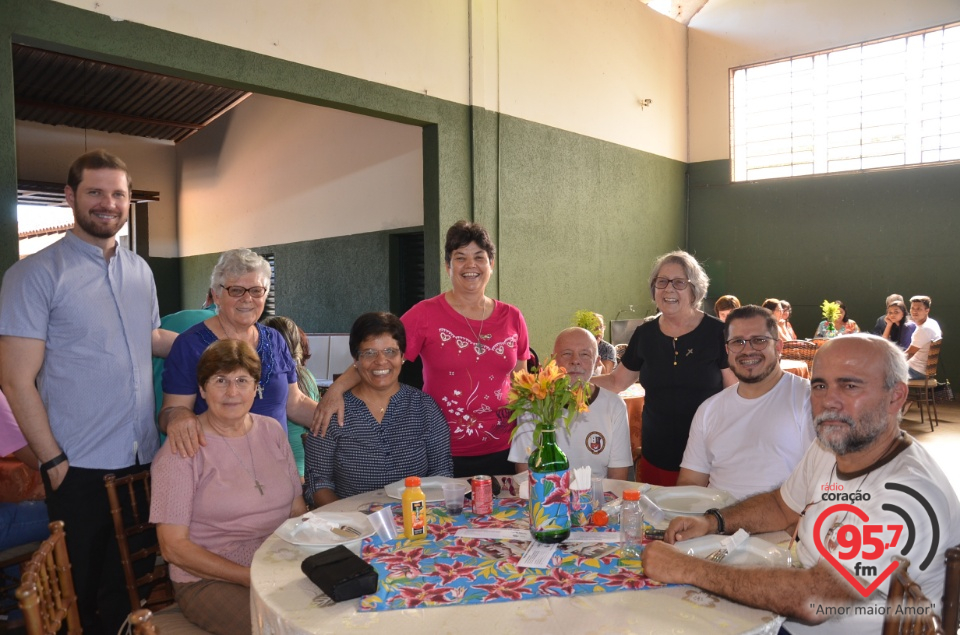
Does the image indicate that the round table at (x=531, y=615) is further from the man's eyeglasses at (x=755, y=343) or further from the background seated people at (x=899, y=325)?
the background seated people at (x=899, y=325)

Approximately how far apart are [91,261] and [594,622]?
2.08 m

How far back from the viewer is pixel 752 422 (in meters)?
2.50

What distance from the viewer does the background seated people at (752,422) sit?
2445 mm

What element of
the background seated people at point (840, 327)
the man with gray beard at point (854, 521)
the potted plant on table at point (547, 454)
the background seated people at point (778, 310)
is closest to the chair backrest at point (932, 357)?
the background seated people at point (840, 327)

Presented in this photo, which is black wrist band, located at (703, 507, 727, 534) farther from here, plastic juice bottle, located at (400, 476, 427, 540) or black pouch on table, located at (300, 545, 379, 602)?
black pouch on table, located at (300, 545, 379, 602)

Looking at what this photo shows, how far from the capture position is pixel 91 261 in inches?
94.3

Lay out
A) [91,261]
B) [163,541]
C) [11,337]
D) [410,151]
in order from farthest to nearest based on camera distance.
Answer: [410,151], [91,261], [11,337], [163,541]

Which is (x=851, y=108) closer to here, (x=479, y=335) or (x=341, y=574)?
(x=479, y=335)

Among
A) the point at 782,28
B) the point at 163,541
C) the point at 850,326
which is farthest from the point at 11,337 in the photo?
the point at 782,28

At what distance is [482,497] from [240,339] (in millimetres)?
1126

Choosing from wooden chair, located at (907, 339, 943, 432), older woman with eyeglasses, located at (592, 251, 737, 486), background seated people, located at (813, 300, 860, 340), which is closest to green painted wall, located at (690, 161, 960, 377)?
background seated people, located at (813, 300, 860, 340)

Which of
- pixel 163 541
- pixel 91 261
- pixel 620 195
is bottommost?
pixel 163 541

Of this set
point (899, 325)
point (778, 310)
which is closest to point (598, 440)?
point (778, 310)

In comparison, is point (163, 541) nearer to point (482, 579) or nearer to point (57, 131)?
point (482, 579)
